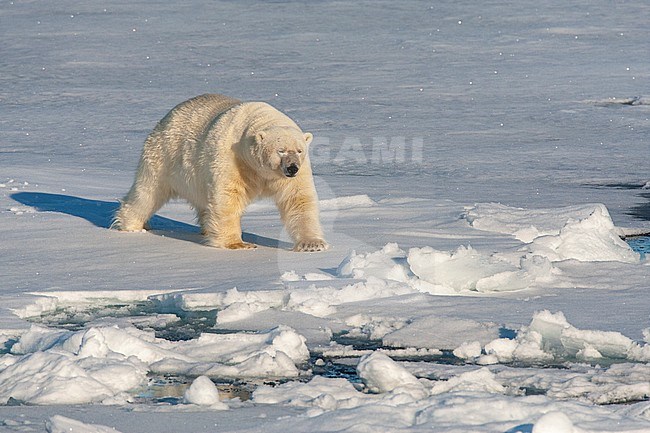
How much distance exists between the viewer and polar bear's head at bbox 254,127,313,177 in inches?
210

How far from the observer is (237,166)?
5.59 metres

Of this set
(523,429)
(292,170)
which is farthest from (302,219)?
(523,429)

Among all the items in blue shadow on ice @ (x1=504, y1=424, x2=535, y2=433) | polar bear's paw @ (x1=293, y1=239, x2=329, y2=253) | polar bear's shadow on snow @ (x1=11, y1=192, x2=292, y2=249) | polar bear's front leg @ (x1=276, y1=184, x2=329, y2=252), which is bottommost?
polar bear's shadow on snow @ (x1=11, y1=192, x2=292, y2=249)

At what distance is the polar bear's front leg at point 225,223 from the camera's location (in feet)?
18.3

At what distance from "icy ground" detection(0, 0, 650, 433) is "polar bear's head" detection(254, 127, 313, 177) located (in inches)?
17.4

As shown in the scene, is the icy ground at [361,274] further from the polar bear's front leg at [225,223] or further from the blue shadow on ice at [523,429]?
the polar bear's front leg at [225,223]

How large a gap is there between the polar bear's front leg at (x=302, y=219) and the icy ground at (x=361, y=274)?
136 millimetres

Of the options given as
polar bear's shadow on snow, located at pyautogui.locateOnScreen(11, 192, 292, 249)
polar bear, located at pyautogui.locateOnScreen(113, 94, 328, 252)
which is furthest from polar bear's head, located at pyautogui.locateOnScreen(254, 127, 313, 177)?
polar bear's shadow on snow, located at pyautogui.locateOnScreen(11, 192, 292, 249)

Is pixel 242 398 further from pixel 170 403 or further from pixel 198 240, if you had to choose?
pixel 198 240

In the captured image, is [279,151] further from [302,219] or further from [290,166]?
[302,219]

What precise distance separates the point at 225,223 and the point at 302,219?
40cm

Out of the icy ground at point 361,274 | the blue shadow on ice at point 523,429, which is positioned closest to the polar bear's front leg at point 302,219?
the icy ground at point 361,274

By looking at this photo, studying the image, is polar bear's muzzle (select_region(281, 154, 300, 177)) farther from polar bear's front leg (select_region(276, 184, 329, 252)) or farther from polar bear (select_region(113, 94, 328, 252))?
polar bear's front leg (select_region(276, 184, 329, 252))

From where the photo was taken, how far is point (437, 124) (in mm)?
11000
